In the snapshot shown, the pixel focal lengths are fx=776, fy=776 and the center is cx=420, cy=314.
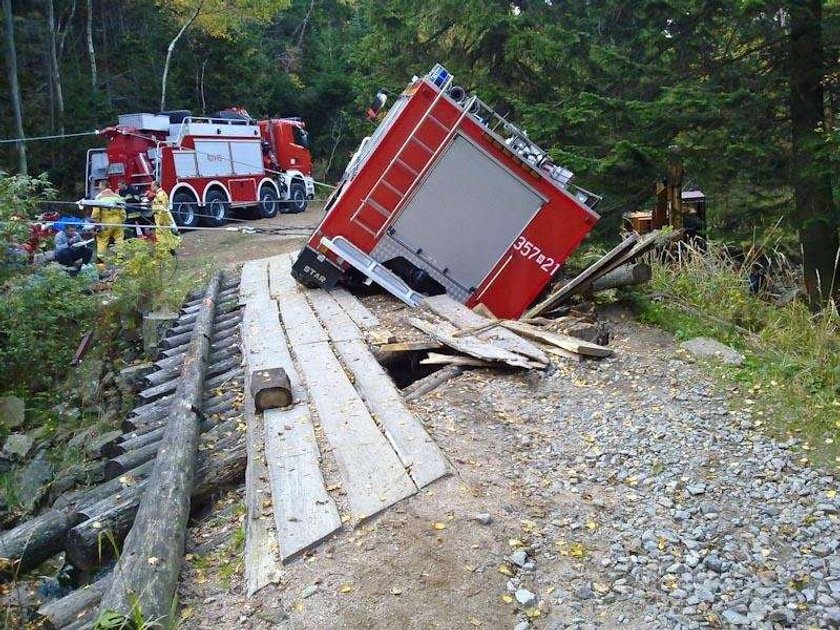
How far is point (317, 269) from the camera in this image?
32.6 ft

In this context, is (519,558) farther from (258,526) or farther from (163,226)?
(163,226)

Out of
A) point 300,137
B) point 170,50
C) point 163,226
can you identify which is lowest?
point 163,226

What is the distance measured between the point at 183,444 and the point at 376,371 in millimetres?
1860

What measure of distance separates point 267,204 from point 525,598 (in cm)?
2194

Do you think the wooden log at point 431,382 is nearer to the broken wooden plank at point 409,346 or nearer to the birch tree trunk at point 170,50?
the broken wooden plank at point 409,346

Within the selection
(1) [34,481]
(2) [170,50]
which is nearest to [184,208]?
(2) [170,50]

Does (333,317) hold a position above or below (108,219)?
below

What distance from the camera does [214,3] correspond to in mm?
32375

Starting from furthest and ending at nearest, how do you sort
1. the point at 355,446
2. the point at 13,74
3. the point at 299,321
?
the point at 13,74, the point at 299,321, the point at 355,446

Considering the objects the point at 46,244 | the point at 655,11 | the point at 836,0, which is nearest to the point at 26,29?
the point at 46,244

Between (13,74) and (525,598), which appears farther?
(13,74)

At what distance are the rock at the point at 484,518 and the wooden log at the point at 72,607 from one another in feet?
6.11

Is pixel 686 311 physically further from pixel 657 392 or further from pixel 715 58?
pixel 715 58

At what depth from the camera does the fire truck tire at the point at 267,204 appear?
2406 centimetres
